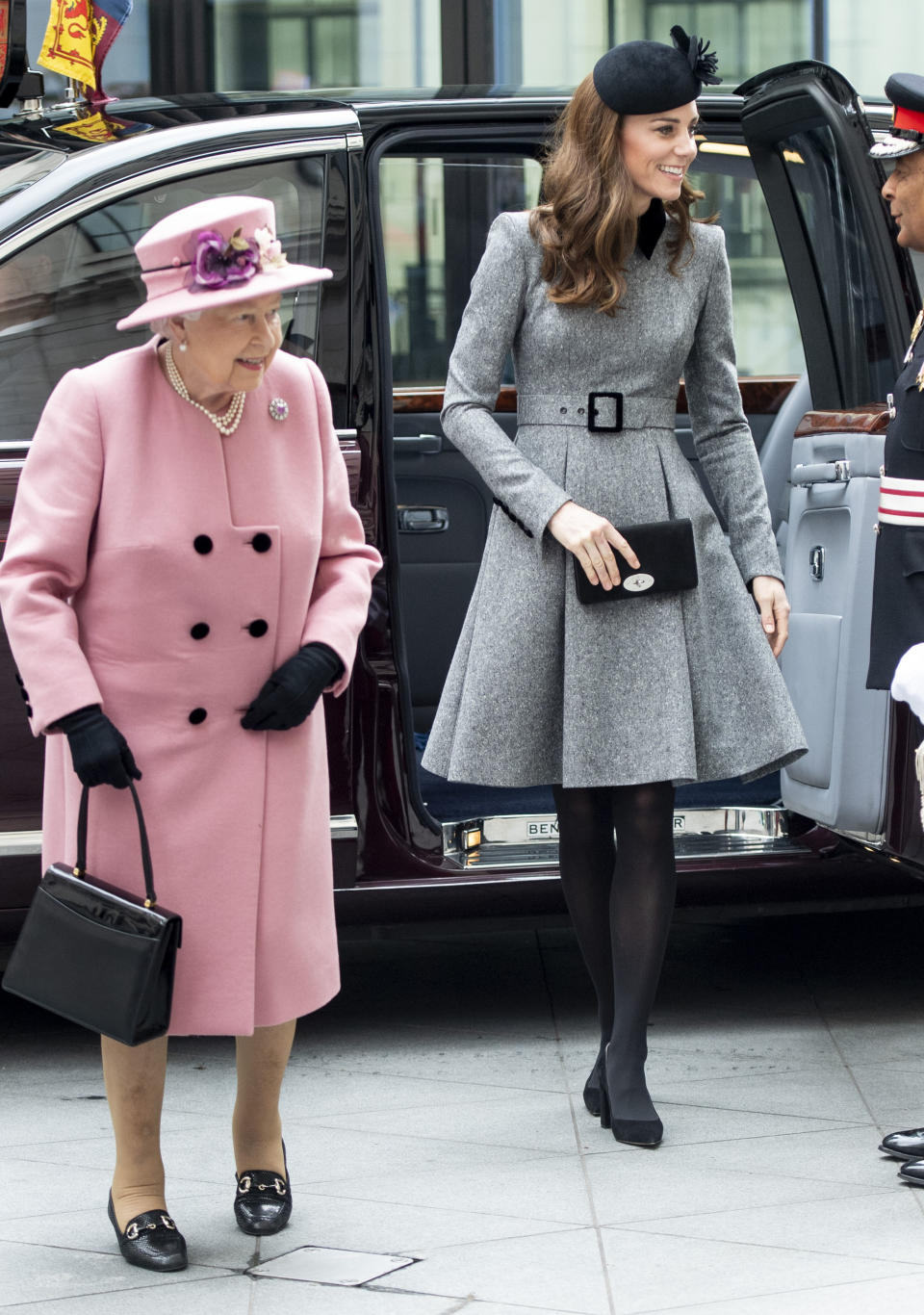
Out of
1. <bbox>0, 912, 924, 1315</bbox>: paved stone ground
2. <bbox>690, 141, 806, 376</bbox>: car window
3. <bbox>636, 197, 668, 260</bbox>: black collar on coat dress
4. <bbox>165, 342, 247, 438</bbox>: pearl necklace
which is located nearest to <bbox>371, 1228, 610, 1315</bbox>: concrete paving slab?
<bbox>0, 912, 924, 1315</bbox>: paved stone ground

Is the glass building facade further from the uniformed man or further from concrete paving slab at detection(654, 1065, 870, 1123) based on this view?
concrete paving slab at detection(654, 1065, 870, 1123)

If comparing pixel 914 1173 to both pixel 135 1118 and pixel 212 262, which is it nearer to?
pixel 135 1118

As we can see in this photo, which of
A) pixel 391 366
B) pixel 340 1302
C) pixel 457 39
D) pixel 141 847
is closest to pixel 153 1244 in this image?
pixel 340 1302

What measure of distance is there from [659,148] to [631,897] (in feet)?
4.21

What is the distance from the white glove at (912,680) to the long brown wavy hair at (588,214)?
2.68ft

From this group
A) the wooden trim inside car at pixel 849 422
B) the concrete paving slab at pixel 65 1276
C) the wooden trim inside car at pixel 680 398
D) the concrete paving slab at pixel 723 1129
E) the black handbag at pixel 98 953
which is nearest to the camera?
the black handbag at pixel 98 953

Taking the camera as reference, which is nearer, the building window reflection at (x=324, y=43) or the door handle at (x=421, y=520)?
the door handle at (x=421, y=520)

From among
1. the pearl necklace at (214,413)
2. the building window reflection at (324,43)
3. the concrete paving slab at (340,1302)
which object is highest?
the building window reflection at (324,43)

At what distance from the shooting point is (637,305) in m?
3.17

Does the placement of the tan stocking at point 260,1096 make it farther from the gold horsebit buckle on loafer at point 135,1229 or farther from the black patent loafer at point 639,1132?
the black patent loafer at point 639,1132

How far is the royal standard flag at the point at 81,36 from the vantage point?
12.6 feet

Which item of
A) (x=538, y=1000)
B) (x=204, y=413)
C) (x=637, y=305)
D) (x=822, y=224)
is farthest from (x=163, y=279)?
(x=538, y=1000)

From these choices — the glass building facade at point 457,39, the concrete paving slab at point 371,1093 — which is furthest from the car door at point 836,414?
the glass building facade at point 457,39

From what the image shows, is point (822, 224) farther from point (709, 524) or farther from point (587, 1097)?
point (587, 1097)
